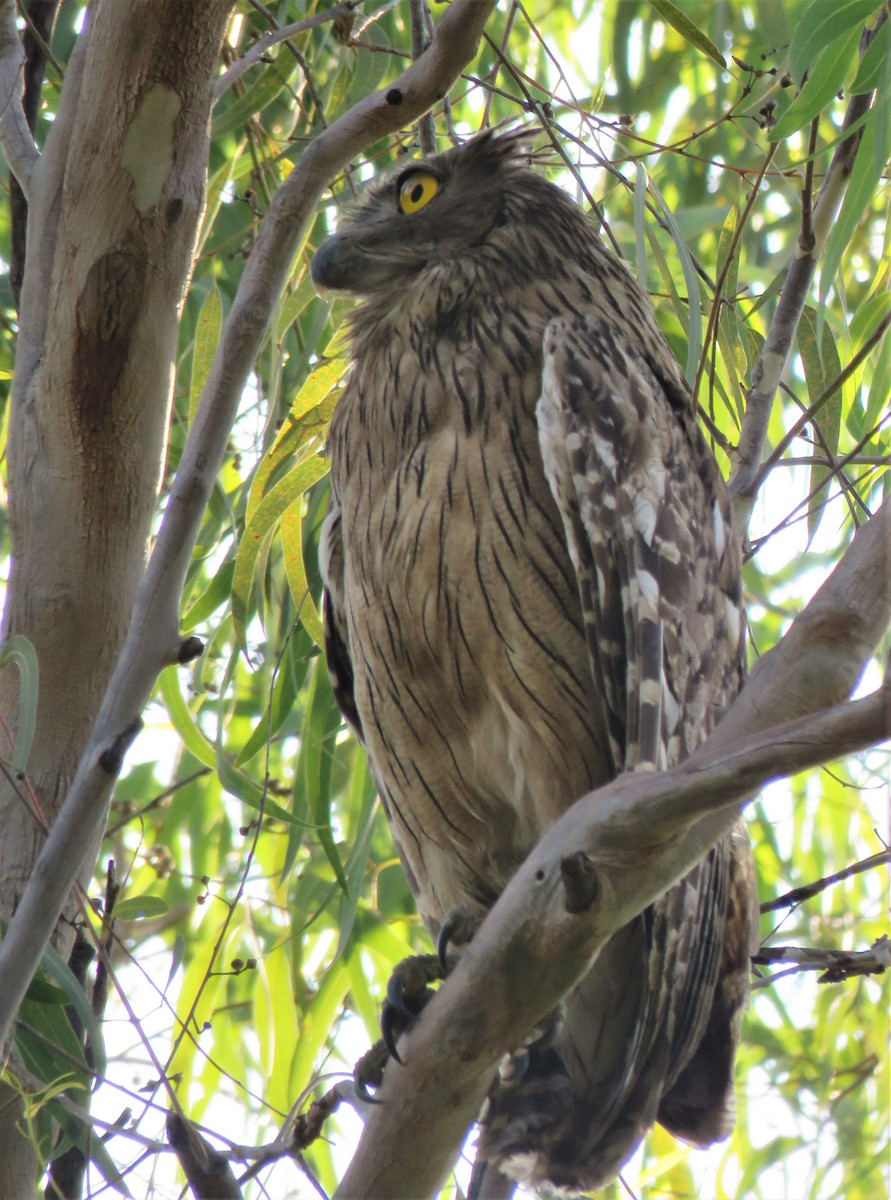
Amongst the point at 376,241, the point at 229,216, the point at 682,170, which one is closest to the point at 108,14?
the point at 376,241

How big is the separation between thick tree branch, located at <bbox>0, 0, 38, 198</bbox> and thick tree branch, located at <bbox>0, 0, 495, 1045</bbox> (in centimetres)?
50

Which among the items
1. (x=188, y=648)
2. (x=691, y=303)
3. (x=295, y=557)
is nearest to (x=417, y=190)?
(x=295, y=557)

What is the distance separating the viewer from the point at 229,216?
2902mm

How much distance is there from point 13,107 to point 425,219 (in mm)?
723

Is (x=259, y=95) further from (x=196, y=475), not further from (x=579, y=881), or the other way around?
(x=579, y=881)

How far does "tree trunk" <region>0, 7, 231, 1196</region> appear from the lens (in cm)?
175

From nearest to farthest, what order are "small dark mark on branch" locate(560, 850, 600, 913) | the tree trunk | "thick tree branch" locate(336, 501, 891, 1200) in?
"thick tree branch" locate(336, 501, 891, 1200)
"small dark mark on branch" locate(560, 850, 600, 913)
the tree trunk

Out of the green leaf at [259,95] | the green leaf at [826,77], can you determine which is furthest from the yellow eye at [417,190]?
the green leaf at [826,77]

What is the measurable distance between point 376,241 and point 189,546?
1148 millimetres

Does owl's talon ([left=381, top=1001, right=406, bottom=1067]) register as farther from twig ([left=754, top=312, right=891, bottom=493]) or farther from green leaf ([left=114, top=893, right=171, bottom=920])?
twig ([left=754, top=312, right=891, bottom=493])

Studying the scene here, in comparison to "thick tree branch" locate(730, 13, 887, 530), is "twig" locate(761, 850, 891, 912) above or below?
below

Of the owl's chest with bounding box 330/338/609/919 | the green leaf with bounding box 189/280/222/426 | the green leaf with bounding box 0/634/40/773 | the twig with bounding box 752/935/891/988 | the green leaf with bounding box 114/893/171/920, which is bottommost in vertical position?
the twig with bounding box 752/935/891/988

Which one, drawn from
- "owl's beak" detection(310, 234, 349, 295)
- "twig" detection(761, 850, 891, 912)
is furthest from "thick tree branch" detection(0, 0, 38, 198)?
"twig" detection(761, 850, 891, 912)

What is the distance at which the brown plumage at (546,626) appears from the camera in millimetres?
1964
